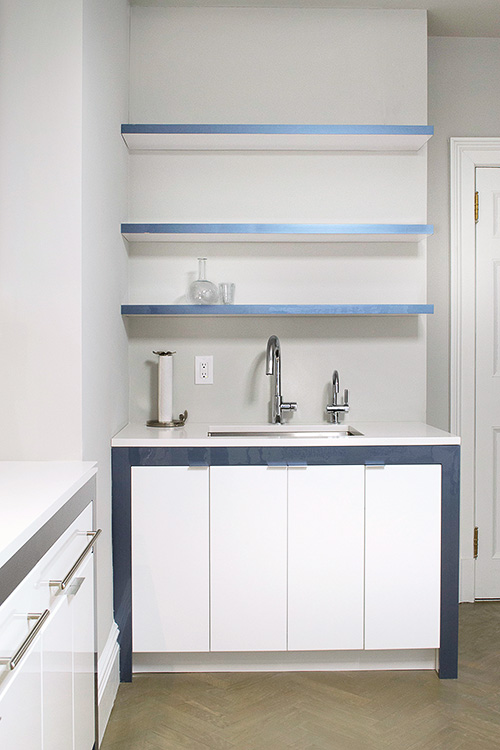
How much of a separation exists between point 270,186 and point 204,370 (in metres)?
0.82

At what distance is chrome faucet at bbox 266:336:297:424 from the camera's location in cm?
257

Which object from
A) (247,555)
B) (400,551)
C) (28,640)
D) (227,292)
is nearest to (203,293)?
(227,292)

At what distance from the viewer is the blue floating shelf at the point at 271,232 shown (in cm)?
252

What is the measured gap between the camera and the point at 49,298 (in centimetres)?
178

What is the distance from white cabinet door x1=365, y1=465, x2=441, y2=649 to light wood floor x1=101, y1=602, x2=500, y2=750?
7.9 inches

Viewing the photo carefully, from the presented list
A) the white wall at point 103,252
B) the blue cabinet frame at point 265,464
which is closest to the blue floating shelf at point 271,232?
the white wall at point 103,252

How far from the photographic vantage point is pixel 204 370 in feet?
9.09

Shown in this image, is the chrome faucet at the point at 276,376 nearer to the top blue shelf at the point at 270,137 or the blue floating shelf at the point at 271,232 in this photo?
the blue floating shelf at the point at 271,232

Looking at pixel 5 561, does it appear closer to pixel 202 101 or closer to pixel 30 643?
pixel 30 643

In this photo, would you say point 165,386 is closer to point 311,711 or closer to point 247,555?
point 247,555

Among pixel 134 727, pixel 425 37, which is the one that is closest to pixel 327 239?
pixel 425 37

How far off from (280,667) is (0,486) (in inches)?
55.4

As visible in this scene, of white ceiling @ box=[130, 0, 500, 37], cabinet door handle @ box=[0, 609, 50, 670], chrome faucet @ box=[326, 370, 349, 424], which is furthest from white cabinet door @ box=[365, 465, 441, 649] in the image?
white ceiling @ box=[130, 0, 500, 37]

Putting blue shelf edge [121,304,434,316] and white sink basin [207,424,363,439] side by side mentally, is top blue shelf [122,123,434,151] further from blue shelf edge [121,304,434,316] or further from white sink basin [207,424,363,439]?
white sink basin [207,424,363,439]
